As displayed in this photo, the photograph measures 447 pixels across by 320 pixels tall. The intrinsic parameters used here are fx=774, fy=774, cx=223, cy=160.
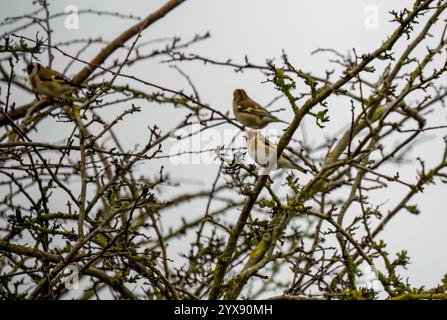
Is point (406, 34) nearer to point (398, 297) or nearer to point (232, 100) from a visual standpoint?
point (398, 297)

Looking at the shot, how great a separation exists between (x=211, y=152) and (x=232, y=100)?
2179mm

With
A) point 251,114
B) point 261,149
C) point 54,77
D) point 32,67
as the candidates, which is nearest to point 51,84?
point 54,77

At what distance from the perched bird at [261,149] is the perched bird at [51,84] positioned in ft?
5.43

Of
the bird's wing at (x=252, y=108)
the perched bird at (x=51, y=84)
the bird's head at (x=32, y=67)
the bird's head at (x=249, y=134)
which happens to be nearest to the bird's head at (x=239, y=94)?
the bird's wing at (x=252, y=108)

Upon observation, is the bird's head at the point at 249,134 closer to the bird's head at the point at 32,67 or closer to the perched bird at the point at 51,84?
the perched bird at the point at 51,84

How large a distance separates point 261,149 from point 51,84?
2.04 metres

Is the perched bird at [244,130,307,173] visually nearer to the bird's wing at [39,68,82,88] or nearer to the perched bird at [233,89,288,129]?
the perched bird at [233,89,288,129]

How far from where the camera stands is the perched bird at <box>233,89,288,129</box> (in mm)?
7211

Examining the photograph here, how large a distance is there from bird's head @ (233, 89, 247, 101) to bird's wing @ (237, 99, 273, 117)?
8.4 inches

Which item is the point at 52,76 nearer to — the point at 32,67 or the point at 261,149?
the point at 32,67

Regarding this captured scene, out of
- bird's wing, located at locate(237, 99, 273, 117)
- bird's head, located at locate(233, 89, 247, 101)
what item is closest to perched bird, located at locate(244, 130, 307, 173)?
bird's wing, located at locate(237, 99, 273, 117)

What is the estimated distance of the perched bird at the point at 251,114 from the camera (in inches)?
284
